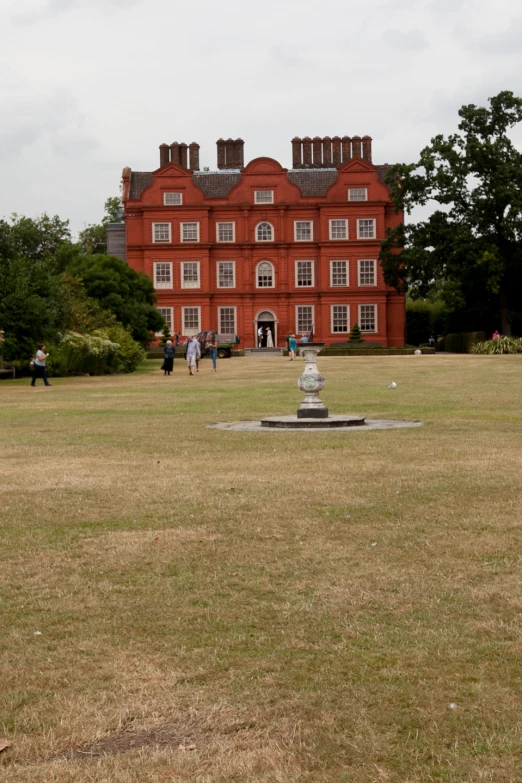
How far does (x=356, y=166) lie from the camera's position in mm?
71812

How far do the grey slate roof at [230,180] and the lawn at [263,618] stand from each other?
206 ft

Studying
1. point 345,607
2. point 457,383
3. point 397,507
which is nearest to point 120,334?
point 457,383

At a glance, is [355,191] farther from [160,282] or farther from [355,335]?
[160,282]

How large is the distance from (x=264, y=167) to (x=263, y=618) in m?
69.0

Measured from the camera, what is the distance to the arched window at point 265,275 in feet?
242

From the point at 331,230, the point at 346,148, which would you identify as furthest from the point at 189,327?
the point at 346,148

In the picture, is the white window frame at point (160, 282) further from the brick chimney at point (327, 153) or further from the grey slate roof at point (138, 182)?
the brick chimney at point (327, 153)

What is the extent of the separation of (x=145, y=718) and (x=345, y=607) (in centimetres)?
179

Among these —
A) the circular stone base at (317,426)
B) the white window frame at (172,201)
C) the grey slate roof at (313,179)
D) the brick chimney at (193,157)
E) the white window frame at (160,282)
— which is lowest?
the circular stone base at (317,426)

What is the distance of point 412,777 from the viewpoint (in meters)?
3.83

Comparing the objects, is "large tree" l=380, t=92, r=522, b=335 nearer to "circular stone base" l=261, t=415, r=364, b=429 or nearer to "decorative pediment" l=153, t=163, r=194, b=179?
"decorative pediment" l=153, t=163, r=194, b=179

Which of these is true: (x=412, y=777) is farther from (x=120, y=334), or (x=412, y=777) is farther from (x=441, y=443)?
(x=120, y=334)

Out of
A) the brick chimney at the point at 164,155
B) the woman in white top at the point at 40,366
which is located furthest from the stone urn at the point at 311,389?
the brick chimney at the point at 164,155

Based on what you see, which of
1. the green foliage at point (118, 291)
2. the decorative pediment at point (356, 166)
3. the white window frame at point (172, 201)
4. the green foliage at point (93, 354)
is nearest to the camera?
the green foliage at point (93, 354)
